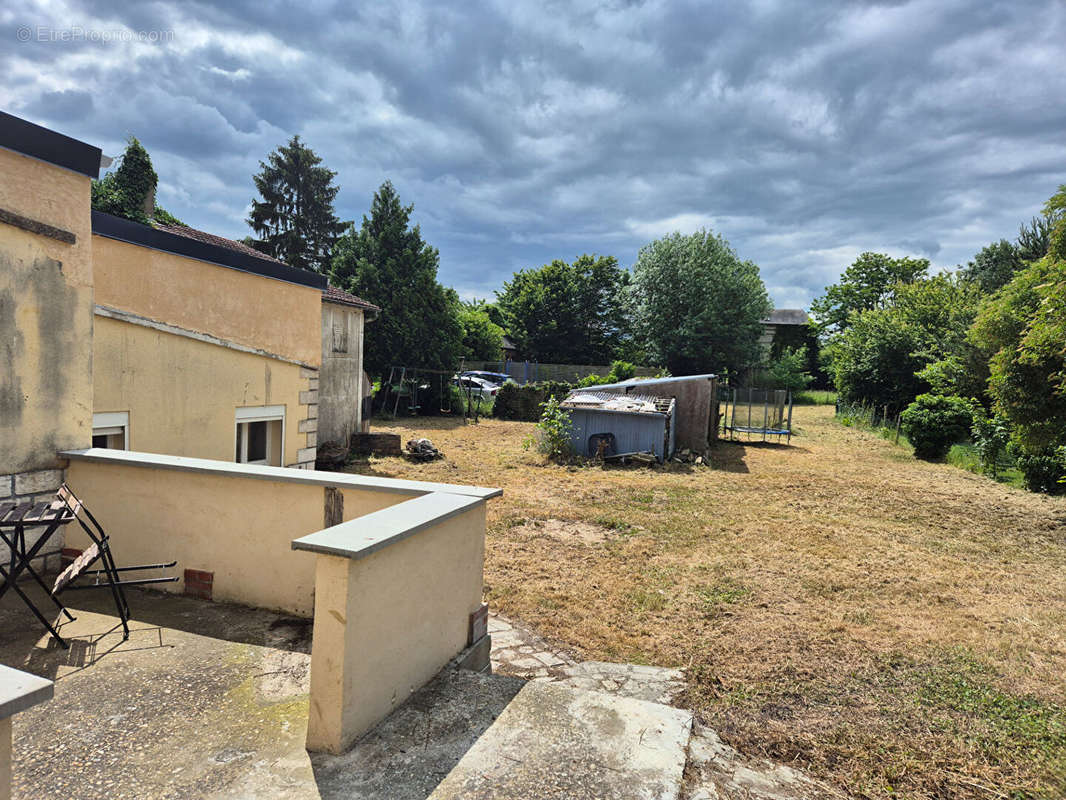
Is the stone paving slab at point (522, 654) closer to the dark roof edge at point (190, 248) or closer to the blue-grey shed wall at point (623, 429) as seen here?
the dark roof edge at point (190, 248)

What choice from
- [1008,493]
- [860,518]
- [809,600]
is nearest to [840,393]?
[1008,493]

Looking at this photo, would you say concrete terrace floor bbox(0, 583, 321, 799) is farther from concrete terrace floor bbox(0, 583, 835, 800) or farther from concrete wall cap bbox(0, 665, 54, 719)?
concrete wall cap bbox(0, 665, 54, 719)

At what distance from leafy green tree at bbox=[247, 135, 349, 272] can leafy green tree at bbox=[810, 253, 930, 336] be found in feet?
125

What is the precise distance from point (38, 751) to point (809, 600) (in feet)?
18.9

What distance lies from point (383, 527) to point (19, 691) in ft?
4.22

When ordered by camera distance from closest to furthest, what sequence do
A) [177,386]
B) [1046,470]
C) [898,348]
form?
[177,386] < [1046,470] < [898,348]

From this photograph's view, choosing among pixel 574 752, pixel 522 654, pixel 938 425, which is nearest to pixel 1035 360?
pixel 938 425

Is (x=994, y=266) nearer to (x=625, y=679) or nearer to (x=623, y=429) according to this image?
(x=623, y=429)

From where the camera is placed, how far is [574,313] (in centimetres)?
3753

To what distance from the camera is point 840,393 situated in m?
25.0

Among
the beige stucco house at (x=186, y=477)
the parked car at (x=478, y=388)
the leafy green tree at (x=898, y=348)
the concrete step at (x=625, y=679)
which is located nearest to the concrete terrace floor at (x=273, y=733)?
the beige stucco house at (x=186, y=477)

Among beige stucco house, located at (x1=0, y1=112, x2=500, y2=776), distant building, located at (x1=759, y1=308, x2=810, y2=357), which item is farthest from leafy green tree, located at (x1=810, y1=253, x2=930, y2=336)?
beige stucco house, located at (x1=0, y1=112, x2=500, y2=776)

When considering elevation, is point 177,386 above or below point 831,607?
above

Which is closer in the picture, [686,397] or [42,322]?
[42,322]
